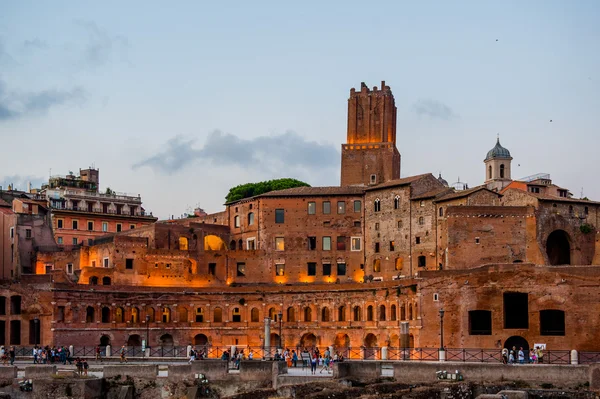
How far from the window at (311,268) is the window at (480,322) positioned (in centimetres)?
2318

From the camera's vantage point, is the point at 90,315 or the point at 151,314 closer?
the point at 90,315

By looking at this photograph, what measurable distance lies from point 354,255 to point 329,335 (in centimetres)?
894

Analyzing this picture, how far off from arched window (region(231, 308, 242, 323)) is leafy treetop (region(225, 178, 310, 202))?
1218 inches

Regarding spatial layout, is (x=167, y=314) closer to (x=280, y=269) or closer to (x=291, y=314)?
(x=291, y=314)

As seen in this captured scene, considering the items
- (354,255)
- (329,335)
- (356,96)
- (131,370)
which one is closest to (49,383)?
(131,370)

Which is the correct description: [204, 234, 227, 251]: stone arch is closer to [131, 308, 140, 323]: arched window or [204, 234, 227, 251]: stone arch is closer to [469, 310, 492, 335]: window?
[131, 308, 140, 323]: arched window

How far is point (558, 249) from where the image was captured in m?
86.1

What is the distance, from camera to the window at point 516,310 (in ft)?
241

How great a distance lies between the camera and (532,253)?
82.1m

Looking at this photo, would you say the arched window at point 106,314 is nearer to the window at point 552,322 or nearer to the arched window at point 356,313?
the arched window at point 356,313

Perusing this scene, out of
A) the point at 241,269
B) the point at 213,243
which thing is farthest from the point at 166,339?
the point at 213,243

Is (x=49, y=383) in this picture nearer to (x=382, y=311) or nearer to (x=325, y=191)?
(x=382, y=311)

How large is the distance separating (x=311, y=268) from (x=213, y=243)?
11323 mm

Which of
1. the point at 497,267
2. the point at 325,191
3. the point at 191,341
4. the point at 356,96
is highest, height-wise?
the point at 356,96
